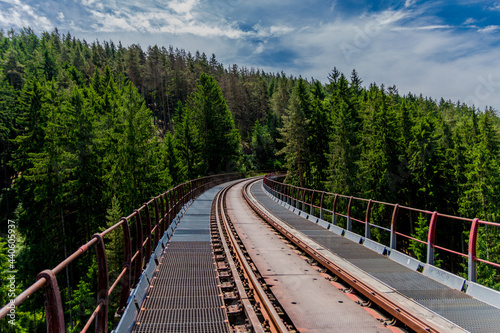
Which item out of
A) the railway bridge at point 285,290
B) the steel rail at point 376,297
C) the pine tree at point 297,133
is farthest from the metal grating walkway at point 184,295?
the pine tree at point 297,133

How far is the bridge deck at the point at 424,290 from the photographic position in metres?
5.01

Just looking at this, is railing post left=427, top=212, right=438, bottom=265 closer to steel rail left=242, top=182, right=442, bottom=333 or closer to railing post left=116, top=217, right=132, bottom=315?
steel rail left=242, top=182, right=442, bottom=333

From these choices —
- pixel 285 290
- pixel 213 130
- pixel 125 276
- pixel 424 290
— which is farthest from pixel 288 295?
pixel 213 130

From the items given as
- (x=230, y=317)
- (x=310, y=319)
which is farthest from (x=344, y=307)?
(x=230, y=317)

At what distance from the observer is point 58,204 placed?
103ft

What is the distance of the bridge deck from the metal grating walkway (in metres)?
3.66

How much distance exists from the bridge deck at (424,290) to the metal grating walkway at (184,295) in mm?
3658

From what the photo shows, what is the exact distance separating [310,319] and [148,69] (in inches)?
4397

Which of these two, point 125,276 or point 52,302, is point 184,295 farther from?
point 52,302

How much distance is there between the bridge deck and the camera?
5.01 m

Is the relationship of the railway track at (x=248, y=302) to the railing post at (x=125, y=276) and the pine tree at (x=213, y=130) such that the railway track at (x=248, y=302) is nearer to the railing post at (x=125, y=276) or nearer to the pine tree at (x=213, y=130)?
the railing post at (x=125, y=276)

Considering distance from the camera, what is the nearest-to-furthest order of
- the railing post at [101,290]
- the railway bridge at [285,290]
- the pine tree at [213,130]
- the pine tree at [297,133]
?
the railing post at [101,290] → the railway bridge at [285,290] → the pine tree at [297,133] → the pine tree at [213,130]

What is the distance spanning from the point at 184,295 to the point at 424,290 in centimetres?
482

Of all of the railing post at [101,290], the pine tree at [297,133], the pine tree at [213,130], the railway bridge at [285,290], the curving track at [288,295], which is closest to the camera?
the railing post at [101,290]
